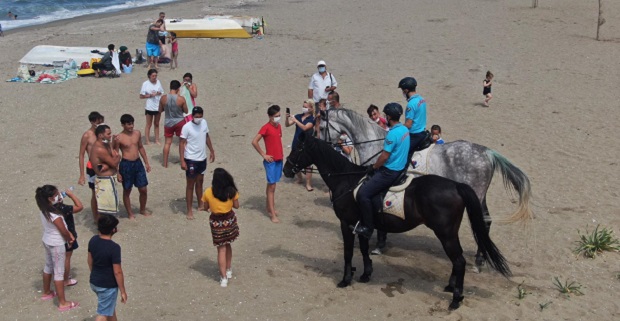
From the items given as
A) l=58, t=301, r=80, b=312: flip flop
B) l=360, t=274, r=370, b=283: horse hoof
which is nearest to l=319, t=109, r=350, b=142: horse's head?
l=360, t=274, r=370, b=283: horse hoof

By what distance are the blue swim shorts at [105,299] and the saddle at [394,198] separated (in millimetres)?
3497

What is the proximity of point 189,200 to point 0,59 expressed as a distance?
58.8 feet

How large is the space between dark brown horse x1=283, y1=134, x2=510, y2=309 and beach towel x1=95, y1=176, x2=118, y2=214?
9.78 feet

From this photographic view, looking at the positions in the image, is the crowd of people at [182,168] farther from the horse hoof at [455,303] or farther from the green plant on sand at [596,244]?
the green plant on sand at [596,244]

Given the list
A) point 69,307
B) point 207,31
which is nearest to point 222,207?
point 69,307

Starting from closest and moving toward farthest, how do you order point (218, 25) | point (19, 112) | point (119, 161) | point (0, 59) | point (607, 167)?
point (119, 161)
point (607, 167)
point (19, 112)
point (0, 59)
point (218, 25)

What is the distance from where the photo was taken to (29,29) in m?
35.0

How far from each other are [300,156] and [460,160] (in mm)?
2521

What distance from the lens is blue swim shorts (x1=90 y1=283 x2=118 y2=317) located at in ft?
22.2

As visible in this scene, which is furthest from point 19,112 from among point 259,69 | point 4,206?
point 259,69

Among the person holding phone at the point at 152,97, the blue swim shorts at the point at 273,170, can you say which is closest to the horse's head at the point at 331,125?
the blue swim shorts at the point at 273,170

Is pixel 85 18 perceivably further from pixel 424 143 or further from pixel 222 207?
pixel 222 207

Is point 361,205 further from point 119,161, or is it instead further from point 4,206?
point 4,206

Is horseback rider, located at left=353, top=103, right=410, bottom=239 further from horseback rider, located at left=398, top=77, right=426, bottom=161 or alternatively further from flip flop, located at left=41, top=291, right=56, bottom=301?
flip flop, located at left=41, top=291, right=56, bottom=301
